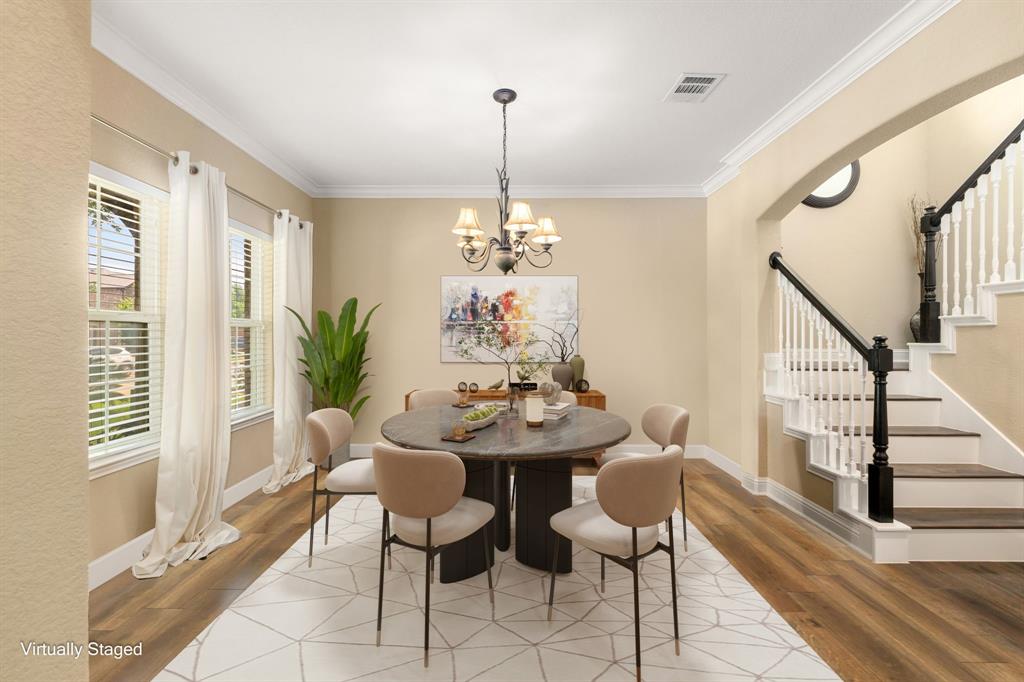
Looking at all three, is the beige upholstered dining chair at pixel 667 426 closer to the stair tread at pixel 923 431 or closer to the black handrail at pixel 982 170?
the stair tread at pixel 923 431

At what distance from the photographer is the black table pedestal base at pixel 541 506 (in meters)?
2.71

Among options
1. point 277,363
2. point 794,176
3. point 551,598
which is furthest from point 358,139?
point 551,598

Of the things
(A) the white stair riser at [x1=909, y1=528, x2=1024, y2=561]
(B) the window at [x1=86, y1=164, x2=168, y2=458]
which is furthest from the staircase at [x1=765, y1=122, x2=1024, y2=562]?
(B) the window at [x1=86, y1=164, x2=168, y2=458]

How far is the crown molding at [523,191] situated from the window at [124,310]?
7.69 feet

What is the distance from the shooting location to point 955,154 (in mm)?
4332

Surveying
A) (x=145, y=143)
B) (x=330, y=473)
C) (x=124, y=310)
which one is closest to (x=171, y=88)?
(x=145, y=143)

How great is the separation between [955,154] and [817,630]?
4413 mm

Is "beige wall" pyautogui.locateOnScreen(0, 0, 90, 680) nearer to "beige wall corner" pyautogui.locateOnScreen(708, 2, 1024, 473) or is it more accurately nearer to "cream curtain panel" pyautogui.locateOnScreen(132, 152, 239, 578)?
"cream curtain panel" pyautogui.locateOnScreen(132, 152, 239, 578)

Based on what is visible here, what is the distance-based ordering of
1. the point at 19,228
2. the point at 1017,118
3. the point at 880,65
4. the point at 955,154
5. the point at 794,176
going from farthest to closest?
1. the point at 955,154
2. the point at 1017,118
3. the point at 794,176
4. the point at 880,65
5. the point at 19,228

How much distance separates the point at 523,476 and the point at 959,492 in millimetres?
2802

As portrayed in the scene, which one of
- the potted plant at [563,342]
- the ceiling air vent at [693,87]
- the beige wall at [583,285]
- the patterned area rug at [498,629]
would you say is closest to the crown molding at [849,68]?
the ceiling air vent at [693,87]

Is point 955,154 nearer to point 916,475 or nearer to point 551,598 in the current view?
point 916,475

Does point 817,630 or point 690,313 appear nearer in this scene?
point 817,630

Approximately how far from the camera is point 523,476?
9.04 ft
